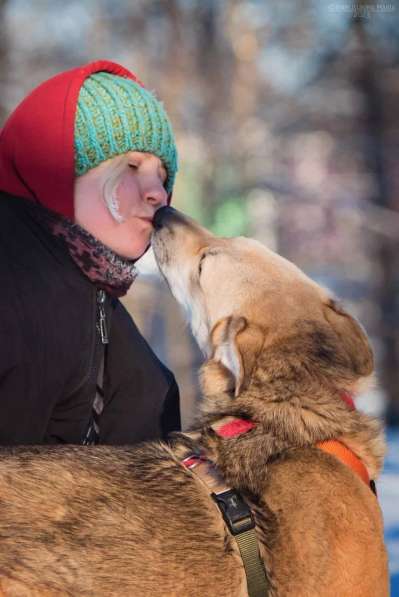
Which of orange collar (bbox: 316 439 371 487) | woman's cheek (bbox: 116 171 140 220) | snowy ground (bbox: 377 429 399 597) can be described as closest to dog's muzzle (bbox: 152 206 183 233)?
woman's cheek (bbox: 116 171 140 220)

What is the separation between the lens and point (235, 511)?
2.43 m

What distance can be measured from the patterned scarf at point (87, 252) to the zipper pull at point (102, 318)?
0.04 m

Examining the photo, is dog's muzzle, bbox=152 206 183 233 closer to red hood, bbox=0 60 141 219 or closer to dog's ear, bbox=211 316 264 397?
red hood, bbox=0 60 141 219

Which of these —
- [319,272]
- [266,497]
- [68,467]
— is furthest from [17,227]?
[319,272]

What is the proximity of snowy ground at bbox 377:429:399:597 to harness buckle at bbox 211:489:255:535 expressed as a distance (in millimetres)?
1762

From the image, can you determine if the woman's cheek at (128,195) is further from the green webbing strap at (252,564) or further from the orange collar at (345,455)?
the green webbing strap at (252,564)

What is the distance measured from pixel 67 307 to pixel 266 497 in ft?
3.79

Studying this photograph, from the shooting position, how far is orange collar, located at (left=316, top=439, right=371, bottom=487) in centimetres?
266

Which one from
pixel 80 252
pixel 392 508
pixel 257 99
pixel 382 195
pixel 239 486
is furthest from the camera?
pixel 257 99

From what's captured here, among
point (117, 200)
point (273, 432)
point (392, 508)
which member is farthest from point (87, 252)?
point (392, 508)

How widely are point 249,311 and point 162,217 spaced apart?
714mm

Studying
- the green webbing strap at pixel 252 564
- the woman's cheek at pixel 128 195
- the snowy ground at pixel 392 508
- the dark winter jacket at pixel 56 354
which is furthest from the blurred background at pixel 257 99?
the green webbing strap at pixel 252 564

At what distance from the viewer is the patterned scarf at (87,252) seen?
3.20 metres

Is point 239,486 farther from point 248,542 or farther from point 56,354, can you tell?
point 56,354
